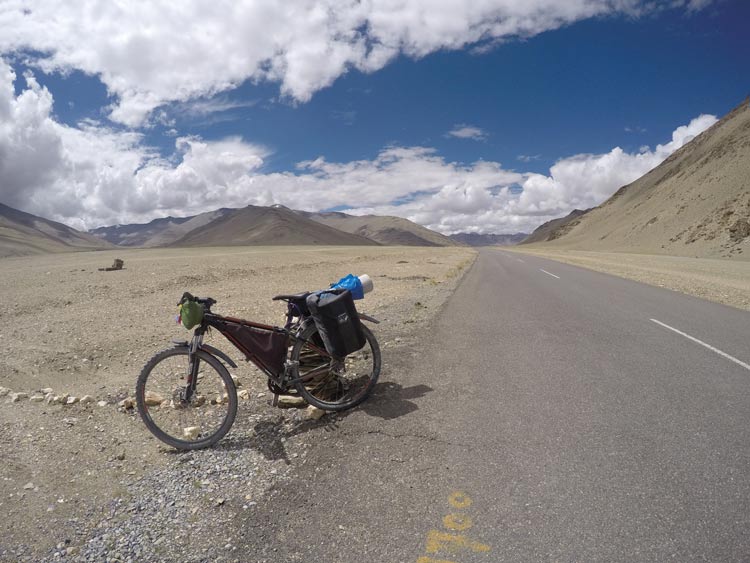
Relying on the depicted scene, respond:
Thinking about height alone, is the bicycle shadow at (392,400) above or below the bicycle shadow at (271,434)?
above

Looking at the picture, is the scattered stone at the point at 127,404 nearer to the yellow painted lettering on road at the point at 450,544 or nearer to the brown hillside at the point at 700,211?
the yellow painted lettering on road at the point at 450,544

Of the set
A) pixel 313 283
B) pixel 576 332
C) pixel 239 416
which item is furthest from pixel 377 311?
pixel 313 283

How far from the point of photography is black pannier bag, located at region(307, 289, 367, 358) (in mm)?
4551

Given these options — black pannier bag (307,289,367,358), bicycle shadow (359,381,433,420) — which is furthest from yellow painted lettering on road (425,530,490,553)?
black pannier bag (307,289,367,358)

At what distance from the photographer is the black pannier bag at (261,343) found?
4559mm

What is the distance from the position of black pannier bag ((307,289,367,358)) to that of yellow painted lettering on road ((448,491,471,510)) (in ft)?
6.45

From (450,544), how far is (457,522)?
0.70 feet

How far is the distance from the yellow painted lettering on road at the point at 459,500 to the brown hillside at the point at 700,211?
56595 millimetres

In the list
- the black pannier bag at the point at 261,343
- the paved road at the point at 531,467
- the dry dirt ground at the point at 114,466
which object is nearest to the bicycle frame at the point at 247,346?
the black pannier bag at the point at 261,343

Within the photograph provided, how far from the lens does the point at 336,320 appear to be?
4.59m

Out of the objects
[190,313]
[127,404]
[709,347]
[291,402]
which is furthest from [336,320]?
[709,347]

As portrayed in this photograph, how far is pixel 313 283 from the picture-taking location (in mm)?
21984

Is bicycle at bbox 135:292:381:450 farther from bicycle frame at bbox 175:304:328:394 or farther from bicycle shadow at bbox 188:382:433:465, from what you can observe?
bicycle shadow at bbox 188:382:433:465

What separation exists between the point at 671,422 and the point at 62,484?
18.6 ft
